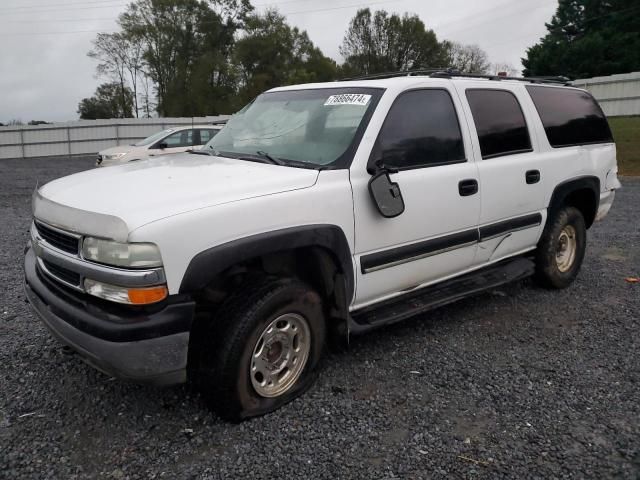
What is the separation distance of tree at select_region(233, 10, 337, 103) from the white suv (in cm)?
3616

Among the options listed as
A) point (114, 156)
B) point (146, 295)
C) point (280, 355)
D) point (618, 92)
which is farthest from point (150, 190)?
point (618, 92)

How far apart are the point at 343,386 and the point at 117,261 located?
5.27 feet

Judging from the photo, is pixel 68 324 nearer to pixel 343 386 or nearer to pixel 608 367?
pixel 343 386

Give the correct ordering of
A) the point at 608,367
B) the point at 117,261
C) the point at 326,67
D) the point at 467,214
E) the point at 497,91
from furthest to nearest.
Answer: the point at 326,67, the point at 497,91, the point at 467,214, the point at 608,367, the point at 117,261

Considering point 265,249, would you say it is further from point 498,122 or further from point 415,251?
point 498,122

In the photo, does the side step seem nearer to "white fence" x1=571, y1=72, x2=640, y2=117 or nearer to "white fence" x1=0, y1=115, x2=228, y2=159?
"white fence" x1=571, y1=72, x2=640, y2=117

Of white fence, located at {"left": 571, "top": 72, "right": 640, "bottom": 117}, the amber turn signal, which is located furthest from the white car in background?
white fence, located at {"left": 571, "top": 72, "right": 640, "bottom": 117}

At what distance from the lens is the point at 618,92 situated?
913 inches

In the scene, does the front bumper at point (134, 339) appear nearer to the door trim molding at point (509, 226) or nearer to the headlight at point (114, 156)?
the door trim molding at point (509, 226)

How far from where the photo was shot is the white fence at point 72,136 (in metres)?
25.6

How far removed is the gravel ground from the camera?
259 cm

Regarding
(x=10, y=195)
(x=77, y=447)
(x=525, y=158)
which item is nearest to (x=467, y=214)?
(x=525, y=158)

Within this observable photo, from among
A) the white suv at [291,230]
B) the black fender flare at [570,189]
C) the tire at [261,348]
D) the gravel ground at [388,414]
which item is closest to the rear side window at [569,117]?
the white suv at [291,230]

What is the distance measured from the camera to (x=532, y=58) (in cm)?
4122
